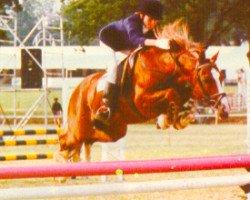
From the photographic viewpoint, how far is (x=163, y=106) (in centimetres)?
640

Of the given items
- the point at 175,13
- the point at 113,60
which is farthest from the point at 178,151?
the point at 175,13

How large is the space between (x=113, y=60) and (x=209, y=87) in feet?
3.52

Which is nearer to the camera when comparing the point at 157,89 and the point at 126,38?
the point at 157,89

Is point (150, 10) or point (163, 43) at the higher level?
point (150, 10)

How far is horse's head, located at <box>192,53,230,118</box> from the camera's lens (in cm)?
622

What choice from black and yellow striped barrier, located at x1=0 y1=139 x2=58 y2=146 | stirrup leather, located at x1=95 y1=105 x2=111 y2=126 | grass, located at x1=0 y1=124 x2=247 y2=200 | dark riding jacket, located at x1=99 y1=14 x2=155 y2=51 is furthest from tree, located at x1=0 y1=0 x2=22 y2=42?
stirrup leather, located at x1=95 y1=105 x2=111 y2=126

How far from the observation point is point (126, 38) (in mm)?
6836

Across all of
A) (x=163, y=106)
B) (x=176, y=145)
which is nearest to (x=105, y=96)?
(x=163, y=106)

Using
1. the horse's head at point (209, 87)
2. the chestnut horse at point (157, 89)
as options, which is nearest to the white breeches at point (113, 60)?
the chestnut horse at point (157, 89)

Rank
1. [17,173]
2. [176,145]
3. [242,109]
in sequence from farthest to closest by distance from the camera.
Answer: [242,109], [176,145], [17,173]

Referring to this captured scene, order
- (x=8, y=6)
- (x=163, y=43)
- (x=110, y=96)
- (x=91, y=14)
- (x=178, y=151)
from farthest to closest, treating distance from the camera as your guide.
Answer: (x=8, y=6) → (x=91, y=14) → (x=178, y=151) → (x=110, y=96) → (x=163, y=43)

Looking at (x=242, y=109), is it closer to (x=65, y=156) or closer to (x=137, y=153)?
(x=137, y=153)

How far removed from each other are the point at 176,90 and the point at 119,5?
20.3 meters

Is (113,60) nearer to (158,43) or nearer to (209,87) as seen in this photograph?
(158,43)
